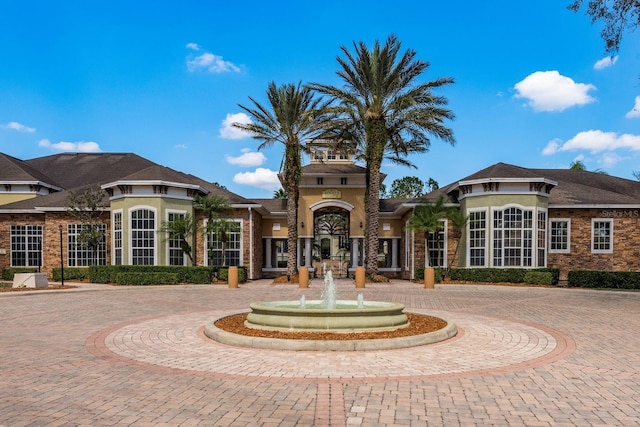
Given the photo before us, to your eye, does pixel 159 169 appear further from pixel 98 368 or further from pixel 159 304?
pixel 98 368

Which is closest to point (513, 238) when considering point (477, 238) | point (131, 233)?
point (477, 238)

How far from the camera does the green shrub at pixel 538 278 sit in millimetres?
25281

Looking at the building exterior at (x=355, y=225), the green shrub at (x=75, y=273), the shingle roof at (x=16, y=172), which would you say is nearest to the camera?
the building exterior at (x=355, y=225)

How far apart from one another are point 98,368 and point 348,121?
22.7 metres

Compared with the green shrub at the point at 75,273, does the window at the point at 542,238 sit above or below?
above

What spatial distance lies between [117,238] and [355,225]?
1522cm

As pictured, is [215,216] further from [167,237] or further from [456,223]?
[456,223]

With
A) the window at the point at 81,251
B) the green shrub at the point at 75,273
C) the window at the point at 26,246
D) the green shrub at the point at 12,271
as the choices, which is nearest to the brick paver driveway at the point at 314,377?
the green shrub at the point at 75,273

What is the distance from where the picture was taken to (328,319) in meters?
10.0

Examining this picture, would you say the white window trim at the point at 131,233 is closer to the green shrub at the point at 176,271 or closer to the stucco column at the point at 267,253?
the green shrub at the point at 176,271

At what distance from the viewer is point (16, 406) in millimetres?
5938

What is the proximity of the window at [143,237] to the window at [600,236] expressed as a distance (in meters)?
25.6

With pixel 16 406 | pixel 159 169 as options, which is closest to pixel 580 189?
pixel 159 169

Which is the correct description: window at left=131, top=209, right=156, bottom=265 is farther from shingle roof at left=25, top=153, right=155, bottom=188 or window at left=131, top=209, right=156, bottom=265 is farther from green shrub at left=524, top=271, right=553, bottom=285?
green shrub at left=524, top=271, right=553, bottom=285
